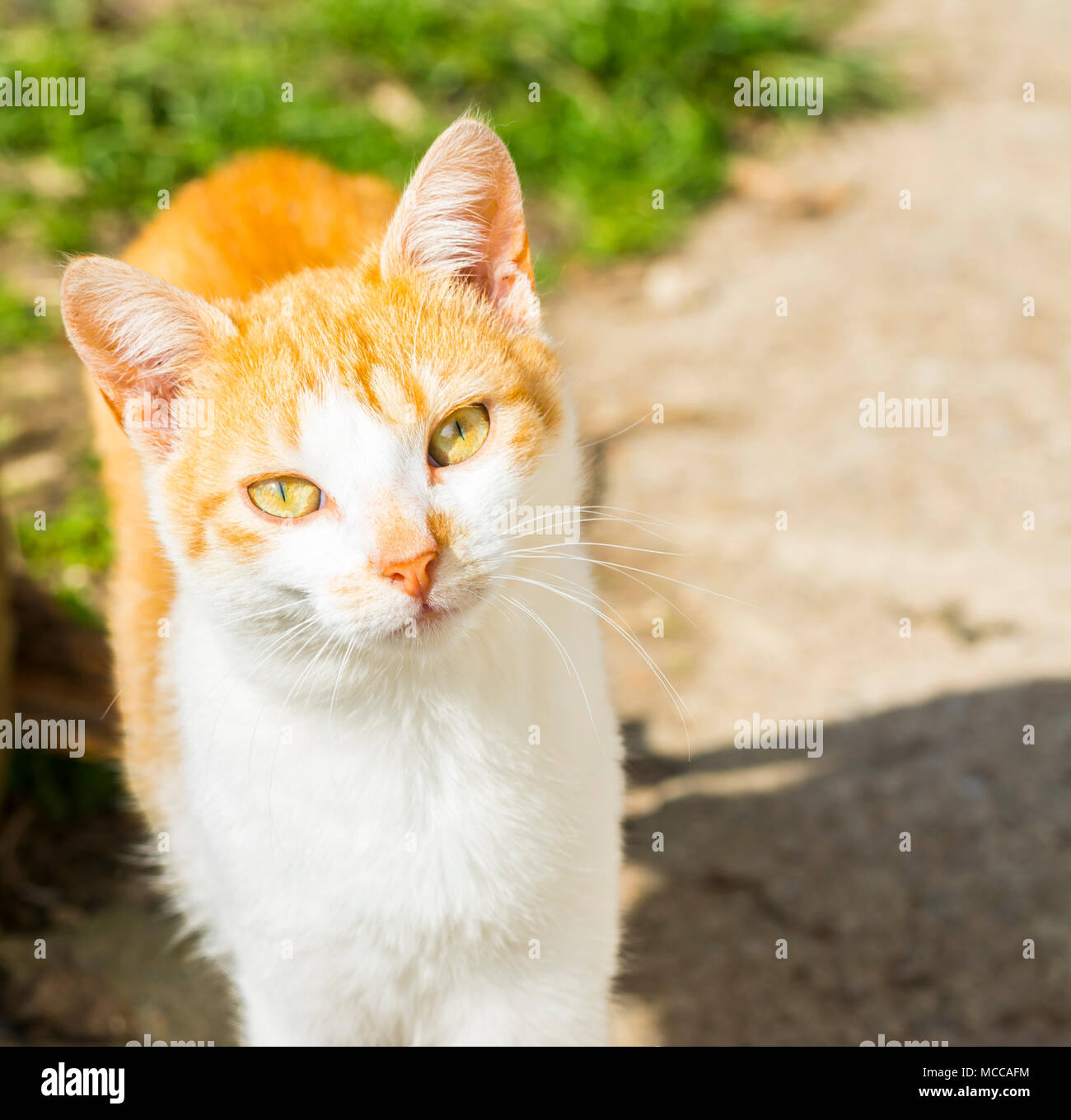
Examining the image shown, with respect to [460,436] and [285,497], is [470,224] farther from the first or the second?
[285,497]

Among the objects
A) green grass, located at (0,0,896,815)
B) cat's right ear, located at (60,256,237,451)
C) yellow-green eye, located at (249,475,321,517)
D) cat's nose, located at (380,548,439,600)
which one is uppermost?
green grass, located at (0,0,896,815)

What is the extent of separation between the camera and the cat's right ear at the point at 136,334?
5.35 ft

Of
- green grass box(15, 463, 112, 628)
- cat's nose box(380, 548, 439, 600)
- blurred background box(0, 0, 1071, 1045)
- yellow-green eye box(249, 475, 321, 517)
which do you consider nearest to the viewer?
cat's nose box(380, 548, 439, 600)

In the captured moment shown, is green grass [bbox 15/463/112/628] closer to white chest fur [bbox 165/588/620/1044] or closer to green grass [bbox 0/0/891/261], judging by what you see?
green grass [bbox 0/0/891/261]

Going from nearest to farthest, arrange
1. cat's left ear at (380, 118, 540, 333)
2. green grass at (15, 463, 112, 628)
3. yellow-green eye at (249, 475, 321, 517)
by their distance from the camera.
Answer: yellow-green eye at (249, 475, 321, 517)
cat's left ear at (380, 118, 540, 333)
green grass at (15, 463, 112, 628)

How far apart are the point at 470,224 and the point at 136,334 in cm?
53

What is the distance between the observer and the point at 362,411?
5.06 ft

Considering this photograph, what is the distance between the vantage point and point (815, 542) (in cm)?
366

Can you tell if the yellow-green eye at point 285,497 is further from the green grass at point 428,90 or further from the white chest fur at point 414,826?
the green grass at point 428,90

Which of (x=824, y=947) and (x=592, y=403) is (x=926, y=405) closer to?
(x=592, y=403)

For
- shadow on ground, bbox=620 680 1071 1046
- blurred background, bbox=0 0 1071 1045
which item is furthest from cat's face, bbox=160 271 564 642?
shadow on ground, bbox=620 680 1071 1046

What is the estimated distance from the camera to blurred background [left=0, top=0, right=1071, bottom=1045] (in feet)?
9.13

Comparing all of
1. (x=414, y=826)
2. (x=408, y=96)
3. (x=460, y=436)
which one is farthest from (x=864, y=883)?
(x=408, y=96)

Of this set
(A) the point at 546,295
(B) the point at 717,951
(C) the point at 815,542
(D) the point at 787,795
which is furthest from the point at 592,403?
(B) the point at 717,951
